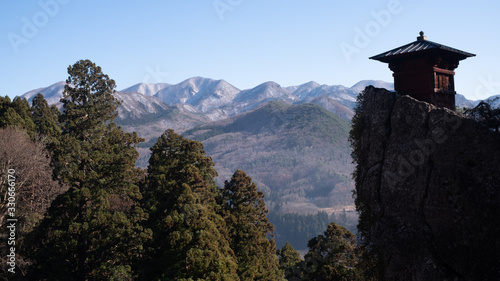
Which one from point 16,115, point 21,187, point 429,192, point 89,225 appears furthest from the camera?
point 16,115

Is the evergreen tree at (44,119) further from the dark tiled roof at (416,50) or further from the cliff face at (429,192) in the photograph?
the cliff face at (429,192)

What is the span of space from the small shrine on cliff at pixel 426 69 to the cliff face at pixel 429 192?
170 cm

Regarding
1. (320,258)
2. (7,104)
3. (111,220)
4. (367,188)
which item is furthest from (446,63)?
(7,104)

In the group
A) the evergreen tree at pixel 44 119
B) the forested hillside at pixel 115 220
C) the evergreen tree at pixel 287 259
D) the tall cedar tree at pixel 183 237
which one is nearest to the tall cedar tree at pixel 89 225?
the forested hillside at pixel 115 220

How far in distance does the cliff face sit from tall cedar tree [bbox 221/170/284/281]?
18270 mm

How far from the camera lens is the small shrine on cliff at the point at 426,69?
58.8 feet

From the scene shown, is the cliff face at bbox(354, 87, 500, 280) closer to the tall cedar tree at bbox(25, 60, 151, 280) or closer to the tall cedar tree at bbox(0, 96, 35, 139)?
the tall cedar tree at bbox(25, 60, 151, 280)

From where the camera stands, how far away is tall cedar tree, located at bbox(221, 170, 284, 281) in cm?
3466

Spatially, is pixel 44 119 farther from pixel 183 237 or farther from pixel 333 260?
pixel 333 260

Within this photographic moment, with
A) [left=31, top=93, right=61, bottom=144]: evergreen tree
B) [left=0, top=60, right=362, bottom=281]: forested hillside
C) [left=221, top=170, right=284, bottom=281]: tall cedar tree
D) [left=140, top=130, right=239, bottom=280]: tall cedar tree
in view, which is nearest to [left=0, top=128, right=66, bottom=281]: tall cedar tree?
[left=0, top=60, right=362, bottom=281]: forested hillside

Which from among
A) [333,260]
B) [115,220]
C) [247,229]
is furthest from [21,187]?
[333,260]

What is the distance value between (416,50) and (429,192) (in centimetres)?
648

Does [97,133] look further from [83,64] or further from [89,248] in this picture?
[89,248]

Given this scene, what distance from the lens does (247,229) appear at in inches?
1414
